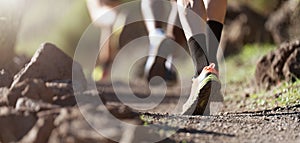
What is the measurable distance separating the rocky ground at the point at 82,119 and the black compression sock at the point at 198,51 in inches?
17.6

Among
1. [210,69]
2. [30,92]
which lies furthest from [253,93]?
[30,92]

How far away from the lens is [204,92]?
3988 mm

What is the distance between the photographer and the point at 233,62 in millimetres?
10648

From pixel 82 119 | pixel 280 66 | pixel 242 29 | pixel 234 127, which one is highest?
pixel 242 29

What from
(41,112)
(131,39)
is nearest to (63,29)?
(131,39)

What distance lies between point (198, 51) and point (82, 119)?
155cm

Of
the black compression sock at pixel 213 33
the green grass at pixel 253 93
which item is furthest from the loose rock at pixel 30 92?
the green grass at pixel 253 93

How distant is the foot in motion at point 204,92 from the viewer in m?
3.98

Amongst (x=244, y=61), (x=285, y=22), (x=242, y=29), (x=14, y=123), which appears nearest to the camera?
(x=14, y=123)

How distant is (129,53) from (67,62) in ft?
21.9

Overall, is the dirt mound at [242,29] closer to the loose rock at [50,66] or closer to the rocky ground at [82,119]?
the rocky ground at [82,119]

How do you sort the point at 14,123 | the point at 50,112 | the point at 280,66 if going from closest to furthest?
the point at 50,112, the point at 14,123, the point at 280,66

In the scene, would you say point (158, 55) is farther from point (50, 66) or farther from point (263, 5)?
point (263, 5)

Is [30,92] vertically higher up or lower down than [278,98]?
lower down
